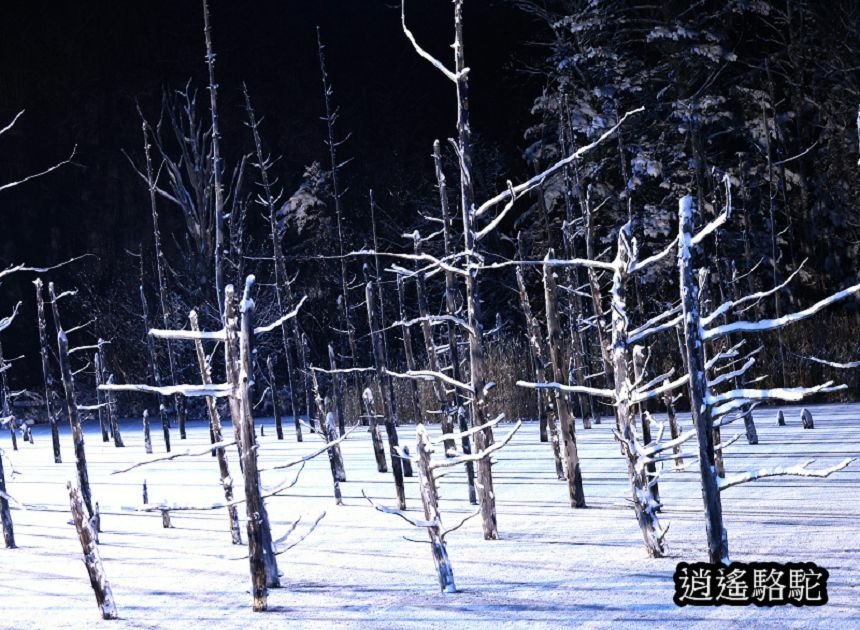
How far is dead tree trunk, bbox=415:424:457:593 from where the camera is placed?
357 inches

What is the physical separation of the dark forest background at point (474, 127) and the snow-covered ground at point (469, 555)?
7926mm

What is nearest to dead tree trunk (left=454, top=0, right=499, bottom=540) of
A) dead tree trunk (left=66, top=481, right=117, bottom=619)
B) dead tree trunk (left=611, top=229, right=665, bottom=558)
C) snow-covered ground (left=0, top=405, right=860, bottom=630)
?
snow-covered ground (left=0, top=405, right=860, bottom=630)

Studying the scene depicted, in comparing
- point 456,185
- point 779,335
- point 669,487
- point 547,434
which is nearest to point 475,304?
point 669,487

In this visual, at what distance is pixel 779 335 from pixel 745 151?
808 cm

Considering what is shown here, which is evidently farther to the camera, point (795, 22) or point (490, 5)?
point (490, 5)

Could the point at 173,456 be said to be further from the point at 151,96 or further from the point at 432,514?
the point at 151,96

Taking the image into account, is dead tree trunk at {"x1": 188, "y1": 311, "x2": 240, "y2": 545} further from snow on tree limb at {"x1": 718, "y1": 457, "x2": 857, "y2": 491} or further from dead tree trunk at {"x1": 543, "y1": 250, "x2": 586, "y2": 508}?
snow on tree limb at {"x1": 718, "y1": 457, "x2": 857, "y2": 491}

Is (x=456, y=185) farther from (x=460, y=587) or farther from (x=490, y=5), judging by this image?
(x=460, y=587)

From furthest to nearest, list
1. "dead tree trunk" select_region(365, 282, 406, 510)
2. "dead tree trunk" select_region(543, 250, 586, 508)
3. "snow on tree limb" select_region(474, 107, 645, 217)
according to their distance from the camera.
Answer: "dead tree trunk" select_region(365, 282, 406, 510) < "dead tree trunk" select_region(543, 250, 586, 508) < "snow on tree limb" select_region(474, 107, 645, 217)

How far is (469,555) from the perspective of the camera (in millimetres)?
10844

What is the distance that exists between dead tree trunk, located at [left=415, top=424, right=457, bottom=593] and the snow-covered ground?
0.66 feet

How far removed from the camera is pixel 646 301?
97.5ft

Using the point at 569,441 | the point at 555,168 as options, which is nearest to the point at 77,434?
the point at 569,441

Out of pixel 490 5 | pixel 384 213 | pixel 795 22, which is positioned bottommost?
pixel 384 213
